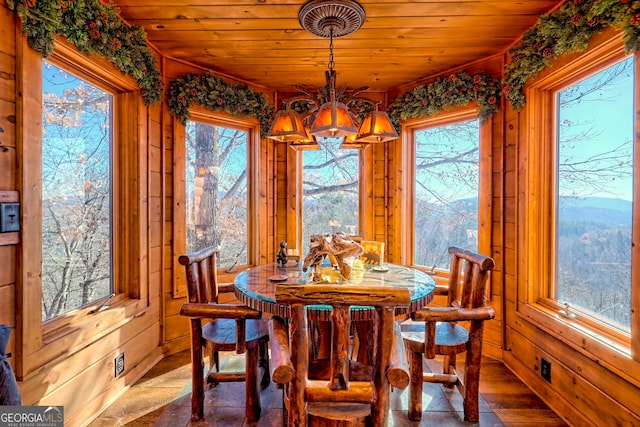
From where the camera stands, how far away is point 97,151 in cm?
233

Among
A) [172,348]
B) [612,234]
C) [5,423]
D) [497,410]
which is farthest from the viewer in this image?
[172,348]

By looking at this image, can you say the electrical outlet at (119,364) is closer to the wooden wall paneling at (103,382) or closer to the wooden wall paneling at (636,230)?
the wooden wall paneling at (103,382)

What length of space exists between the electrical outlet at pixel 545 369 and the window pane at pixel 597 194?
1.41 feet

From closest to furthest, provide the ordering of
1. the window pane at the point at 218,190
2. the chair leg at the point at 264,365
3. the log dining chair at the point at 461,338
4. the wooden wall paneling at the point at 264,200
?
1. the log dining chair at the point at 461,338
2. the chair leg at the point at 264,365
3. the window pane at the point at 218,190
4. the wooden wall paneling at the point at 264,200

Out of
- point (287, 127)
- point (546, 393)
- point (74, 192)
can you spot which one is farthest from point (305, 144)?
point (546, 393)

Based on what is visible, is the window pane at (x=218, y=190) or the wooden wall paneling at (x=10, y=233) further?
the window pane at (x=218, y=190)

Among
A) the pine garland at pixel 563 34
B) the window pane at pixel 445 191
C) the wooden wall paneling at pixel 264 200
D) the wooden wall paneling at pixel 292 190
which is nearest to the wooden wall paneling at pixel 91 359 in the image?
the wooden wall paneling at pixel 264 200

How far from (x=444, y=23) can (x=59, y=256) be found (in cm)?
291

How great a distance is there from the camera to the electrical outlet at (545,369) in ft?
7.28

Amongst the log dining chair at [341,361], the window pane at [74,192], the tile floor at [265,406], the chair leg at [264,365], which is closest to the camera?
the log dining chair at [341,361]

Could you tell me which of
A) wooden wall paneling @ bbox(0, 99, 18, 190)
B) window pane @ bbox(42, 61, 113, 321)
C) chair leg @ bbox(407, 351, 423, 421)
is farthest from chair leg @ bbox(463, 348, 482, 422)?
wooden wall paneling @ bbox(0, 99, 18, 190)

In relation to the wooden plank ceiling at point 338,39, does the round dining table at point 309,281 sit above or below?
below

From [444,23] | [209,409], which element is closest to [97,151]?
[209,409]

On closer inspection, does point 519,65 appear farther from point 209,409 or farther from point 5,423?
point 5,423
